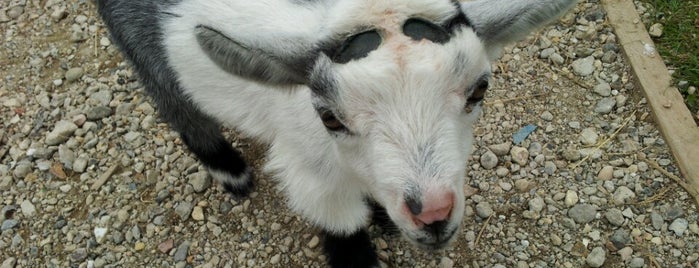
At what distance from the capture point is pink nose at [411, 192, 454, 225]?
229 centimetres

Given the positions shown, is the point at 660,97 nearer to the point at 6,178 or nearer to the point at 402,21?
the point at 402,21

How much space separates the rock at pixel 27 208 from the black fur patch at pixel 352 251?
1843 mm

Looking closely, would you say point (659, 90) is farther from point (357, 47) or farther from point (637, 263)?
point (357, 47)

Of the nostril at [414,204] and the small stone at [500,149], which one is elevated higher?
the nostril at [414,204]

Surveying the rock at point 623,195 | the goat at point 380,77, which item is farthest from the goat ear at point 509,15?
the rock at point 623,195

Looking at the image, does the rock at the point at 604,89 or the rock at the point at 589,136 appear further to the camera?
the rock at the point at 604,89

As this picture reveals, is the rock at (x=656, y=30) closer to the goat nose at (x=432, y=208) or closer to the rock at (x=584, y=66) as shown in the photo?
the rock at (x=584, y=66)

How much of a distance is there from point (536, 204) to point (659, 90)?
112cm

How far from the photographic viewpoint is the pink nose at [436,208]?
2.29 m

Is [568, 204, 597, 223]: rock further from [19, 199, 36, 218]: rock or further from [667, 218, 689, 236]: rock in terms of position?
[19, 199, 36, 218]: rock

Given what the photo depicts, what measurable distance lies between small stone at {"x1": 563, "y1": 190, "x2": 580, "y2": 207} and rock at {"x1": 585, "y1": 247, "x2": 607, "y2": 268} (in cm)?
30

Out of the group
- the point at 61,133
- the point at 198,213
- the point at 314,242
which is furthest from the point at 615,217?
the point at 61,133

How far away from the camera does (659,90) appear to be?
4324 millimetres

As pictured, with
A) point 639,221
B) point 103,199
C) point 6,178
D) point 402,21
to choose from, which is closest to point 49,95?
point 6,178
